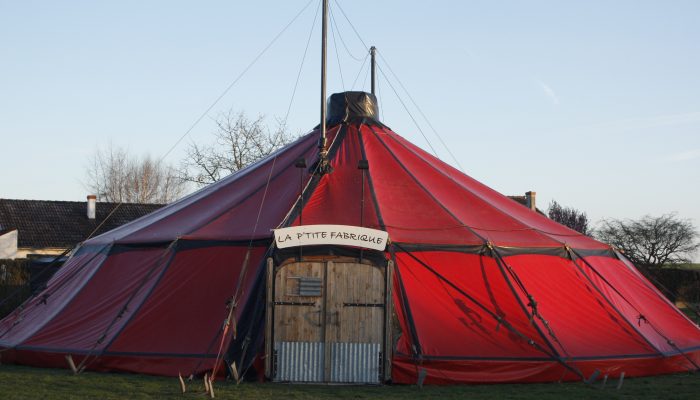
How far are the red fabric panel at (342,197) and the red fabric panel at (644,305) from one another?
3.31 m

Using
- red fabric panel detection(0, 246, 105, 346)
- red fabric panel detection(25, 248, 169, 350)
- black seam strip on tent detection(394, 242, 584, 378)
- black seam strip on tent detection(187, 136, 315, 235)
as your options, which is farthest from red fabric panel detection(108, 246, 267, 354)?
black seam strip on tent detection(394, 242, 584, 378)

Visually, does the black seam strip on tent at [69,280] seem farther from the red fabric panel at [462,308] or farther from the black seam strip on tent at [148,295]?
the red fabric panel at [462,308]

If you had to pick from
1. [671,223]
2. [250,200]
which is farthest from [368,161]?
[671,223]

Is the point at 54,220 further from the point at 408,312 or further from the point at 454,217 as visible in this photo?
the point at 408,312

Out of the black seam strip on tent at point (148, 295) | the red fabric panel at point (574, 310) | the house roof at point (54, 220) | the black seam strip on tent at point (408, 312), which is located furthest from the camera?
the house roof at point (54, 220)

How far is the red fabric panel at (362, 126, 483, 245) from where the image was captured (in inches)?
456

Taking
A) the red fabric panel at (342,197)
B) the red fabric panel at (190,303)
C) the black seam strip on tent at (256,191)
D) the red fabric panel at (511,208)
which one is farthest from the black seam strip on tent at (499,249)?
the black seam strip on tent at (256,191)

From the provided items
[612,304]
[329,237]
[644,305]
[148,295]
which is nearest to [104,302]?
[148,295]

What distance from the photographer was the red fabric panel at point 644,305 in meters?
12.1

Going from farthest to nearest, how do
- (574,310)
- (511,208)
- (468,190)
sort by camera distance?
(511,208) < (468,190) < (574,310)

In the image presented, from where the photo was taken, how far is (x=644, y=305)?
12.9 metres

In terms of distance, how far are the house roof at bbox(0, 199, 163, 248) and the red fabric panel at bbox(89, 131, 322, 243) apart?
26206 millimetres

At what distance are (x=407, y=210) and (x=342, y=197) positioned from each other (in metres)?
0.94

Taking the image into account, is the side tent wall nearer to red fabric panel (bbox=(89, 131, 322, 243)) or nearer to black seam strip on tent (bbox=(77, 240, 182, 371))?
black seam strip on tent (bbox=(77, 240, 182, 371))
